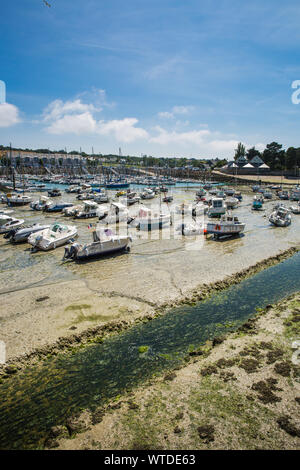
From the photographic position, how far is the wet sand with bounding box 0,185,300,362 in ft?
44.7

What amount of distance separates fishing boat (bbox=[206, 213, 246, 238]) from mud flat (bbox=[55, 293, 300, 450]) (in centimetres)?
1895

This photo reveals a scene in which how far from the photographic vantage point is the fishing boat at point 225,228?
98.6ft

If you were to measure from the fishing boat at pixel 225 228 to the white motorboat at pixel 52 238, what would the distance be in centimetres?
1599

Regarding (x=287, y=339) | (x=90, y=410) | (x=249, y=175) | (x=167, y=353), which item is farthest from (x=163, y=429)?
(x=249, y=175)

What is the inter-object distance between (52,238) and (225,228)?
62.1ft

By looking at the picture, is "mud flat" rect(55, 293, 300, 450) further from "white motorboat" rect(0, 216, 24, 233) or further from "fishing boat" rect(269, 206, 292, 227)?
"white motorboat" rect(0, 216, 24, 233)

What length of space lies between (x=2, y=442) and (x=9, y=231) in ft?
92.3

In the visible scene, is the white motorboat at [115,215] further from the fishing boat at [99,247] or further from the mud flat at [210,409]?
the mud flat at [210,409]

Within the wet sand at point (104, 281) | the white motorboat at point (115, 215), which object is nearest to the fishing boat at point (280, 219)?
the wet sand at point (104, 281)

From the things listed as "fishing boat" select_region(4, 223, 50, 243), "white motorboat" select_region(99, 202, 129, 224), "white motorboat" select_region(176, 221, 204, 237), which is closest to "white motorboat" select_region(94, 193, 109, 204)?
"white motorboat" select_region(99, 202, 129, 224)

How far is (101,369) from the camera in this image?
10.9 meters

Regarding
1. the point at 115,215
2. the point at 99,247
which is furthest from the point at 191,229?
the point at 115,215

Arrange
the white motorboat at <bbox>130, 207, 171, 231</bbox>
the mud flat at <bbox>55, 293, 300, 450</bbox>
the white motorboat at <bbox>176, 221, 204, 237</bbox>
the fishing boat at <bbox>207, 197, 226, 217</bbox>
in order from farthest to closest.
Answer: the fishing boat at <bbox>207, 197, 226, 217</bbox>
the white motorboat at <bbox>130, 207, 171, 231</bbox>
the white motorboat at <bbox>176, 221, 204, 237</bbox>
the mud flat at <bbox>55, 293, 300, 450</bbox>

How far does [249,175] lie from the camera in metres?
126
